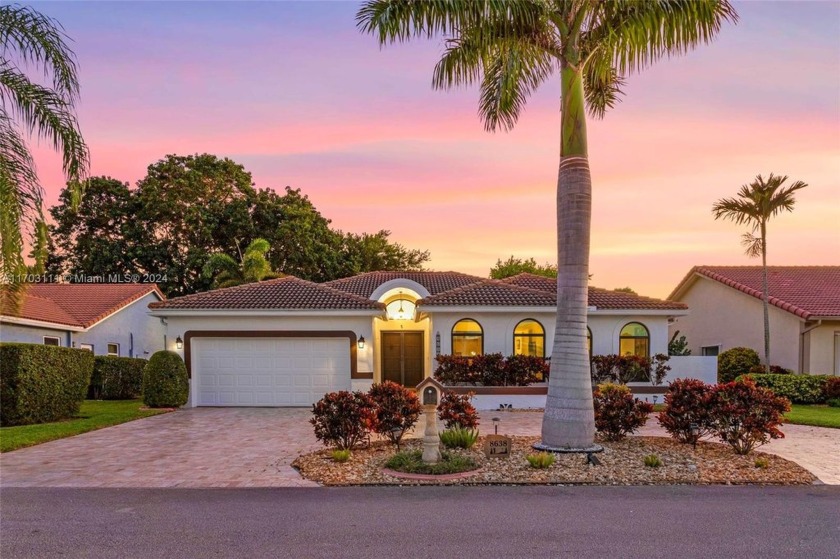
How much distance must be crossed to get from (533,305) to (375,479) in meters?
11.0

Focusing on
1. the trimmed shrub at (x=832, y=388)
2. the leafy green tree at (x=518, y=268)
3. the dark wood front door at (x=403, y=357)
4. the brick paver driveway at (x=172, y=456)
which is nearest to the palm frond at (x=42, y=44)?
the brick paver driveway at (x=172, y=456)

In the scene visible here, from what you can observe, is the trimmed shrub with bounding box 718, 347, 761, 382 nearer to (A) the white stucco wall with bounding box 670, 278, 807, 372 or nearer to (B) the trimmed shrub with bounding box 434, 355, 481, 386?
(A) the white stucco wall with bounding box 670, 278, 807, 372

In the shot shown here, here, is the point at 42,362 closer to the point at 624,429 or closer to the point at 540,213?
the point at 624,429

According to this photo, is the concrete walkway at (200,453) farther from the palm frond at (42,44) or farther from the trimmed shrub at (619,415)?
the palm frond at (42,44)

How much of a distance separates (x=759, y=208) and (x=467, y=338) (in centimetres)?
1089

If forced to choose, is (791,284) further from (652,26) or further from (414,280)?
(652,26)

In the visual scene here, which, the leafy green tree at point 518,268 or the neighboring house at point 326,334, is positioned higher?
the leafy green tree at point 518,268

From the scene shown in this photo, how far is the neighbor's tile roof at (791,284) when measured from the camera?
20.7 metres

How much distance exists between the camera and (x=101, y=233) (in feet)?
112

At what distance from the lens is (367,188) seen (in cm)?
2097

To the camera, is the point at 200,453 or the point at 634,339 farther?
the point at 634,339

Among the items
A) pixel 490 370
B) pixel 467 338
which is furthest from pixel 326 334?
pixel 490 370

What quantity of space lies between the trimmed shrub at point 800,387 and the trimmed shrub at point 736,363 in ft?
8.11

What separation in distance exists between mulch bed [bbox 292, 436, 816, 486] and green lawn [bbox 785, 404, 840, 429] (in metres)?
4.85
